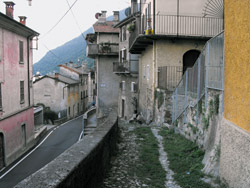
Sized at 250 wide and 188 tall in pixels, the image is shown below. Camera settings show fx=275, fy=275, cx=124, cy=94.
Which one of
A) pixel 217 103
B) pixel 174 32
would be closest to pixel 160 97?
pixel 174 32

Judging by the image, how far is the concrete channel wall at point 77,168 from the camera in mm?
3113

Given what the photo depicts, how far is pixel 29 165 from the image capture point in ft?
53.1

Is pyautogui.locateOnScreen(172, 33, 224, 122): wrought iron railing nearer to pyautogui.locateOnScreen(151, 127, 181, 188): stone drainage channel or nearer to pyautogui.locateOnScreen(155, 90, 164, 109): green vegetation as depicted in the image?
pyautogui.locateOnScreen(151, 127, 181, 188): stone drainage channel

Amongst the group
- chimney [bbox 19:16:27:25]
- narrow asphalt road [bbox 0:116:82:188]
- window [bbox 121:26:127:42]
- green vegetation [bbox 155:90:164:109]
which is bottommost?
narrow asphalt road [bbox 0:116:82:188]

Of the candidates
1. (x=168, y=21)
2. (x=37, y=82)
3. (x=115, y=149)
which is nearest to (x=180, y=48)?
(x=168, y=21)

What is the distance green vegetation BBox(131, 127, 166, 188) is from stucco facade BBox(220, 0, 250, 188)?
52.5 inches

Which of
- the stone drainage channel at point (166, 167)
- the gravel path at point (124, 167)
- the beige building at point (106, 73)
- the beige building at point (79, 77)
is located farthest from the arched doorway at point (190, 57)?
the beige building at point (79, 77)

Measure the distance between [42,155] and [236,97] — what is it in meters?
16.8

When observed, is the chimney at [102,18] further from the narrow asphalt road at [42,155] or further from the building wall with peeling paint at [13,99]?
the building wall with peeling paint at [13,99]

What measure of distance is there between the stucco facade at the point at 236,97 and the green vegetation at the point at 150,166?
1334mm

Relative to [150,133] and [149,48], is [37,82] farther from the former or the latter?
[150,133]

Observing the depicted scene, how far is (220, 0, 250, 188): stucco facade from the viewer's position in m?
3.79

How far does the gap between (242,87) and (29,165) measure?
48.9 feet

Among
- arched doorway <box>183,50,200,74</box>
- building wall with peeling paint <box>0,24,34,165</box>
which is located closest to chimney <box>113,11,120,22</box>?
building wall with peeling paint <box>0,24,34,165</box>
